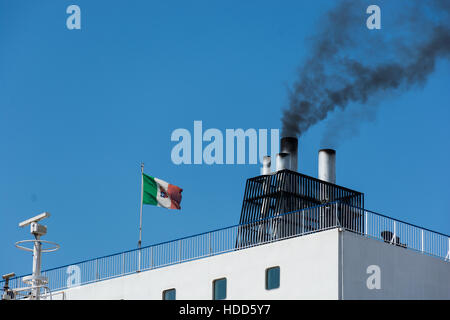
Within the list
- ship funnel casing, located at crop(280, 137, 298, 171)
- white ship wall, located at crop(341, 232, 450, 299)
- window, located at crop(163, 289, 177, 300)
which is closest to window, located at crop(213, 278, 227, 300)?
window, located at crop(163, 289, 177, 300)

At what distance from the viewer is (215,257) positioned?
5300 centimetres

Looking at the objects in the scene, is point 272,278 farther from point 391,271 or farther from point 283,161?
point 283,161

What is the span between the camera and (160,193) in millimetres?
59062

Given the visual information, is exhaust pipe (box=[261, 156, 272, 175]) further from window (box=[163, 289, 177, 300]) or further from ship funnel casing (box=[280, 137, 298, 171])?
window (box=[163, 289, 177, 300])

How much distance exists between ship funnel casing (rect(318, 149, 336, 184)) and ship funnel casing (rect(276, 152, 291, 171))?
151 centimetres

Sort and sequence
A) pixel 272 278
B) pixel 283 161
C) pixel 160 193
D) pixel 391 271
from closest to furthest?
pixel 391 271
pixel 272 278
pixel 283 161
pixel 160 193

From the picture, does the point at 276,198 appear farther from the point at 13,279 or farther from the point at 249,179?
the point at 13,279

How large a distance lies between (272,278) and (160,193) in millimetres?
10425

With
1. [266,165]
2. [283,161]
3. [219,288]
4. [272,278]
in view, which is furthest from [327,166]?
[272,278]

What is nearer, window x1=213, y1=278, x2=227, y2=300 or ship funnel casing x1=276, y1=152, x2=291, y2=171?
window x1=213, y1=278, x2=227, y2=300

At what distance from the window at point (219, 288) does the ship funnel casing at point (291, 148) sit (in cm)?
795

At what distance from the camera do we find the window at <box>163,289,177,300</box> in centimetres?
5425

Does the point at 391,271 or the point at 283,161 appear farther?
the point at 283,161

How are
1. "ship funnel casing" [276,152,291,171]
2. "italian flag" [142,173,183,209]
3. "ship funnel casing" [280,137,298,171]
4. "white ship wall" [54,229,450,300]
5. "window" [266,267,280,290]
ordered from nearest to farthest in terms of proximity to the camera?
"white ship wall" [54,229,450,300] < "window" [266,267,280,290] < "ship funnel casing" [276,152,291,171] < "ship funnel casing" [280,137,298,171] < "italian flag" [142,173,183,209]
